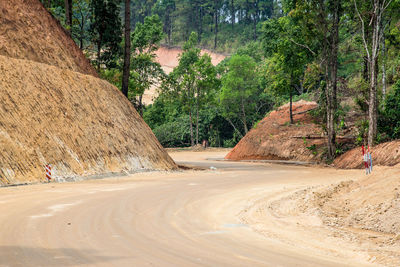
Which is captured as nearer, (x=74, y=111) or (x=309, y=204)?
(x=309, y=204)

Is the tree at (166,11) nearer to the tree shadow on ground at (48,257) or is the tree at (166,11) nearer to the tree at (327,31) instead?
the tree at (327,31)

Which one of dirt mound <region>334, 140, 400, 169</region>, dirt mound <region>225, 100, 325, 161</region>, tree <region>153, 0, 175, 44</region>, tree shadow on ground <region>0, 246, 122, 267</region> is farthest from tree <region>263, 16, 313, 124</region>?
tree <region>153, 0, 175, 44</region>

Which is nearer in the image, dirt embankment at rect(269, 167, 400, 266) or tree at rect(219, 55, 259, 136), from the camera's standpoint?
dirt embankment at rect(269, 167, 400, 266)

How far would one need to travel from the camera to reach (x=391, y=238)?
8133 millimetres

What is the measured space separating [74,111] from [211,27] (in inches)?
3986

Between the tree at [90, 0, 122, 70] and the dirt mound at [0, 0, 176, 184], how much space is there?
448 inches

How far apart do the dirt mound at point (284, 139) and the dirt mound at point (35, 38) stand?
60.8ft

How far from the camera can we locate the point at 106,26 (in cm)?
3994

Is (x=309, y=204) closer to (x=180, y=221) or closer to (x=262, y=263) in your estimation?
(x=180, y=221)

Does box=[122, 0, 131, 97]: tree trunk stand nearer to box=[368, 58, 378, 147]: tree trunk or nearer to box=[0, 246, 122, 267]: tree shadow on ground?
box=[368, 58, 378, 147]: tree trunk

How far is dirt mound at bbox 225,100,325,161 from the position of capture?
1433 inches

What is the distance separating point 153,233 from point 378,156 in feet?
68.4

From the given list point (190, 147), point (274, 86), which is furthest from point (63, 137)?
point (190, 147)

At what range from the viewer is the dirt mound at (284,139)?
36394mm
